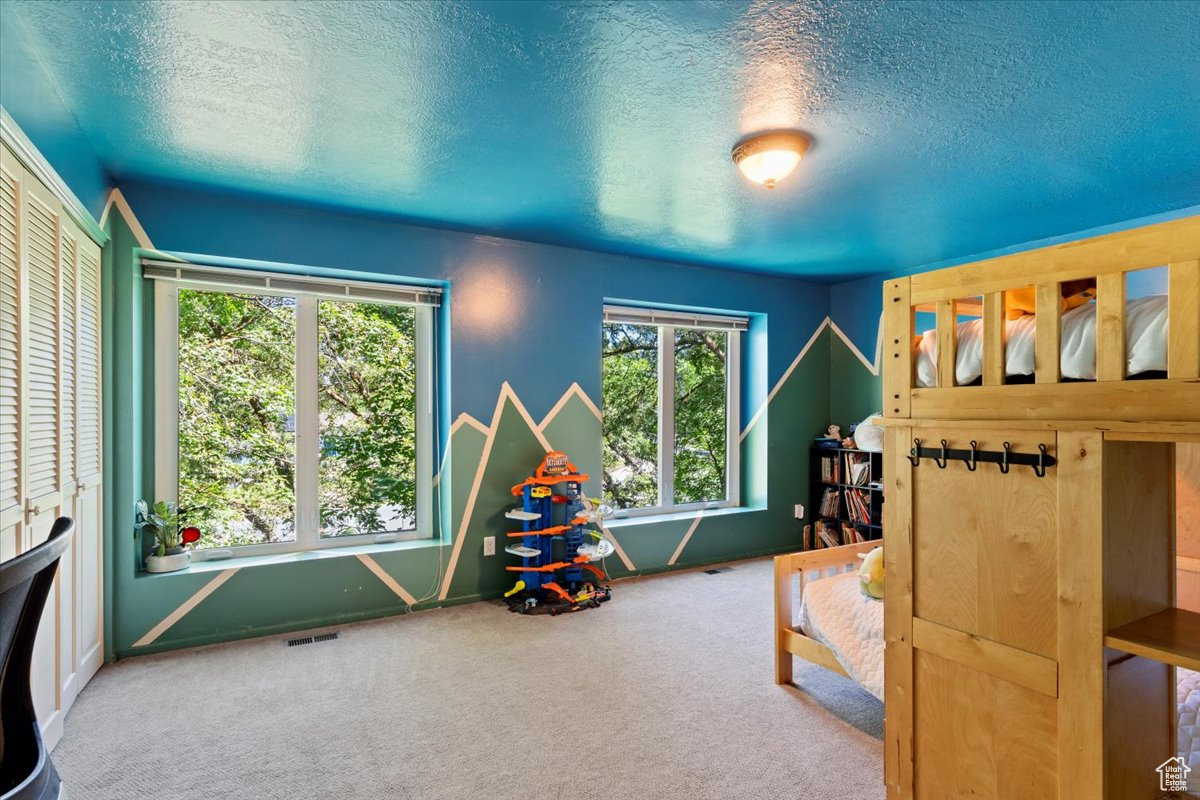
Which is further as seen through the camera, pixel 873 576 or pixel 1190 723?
pixel 873 576

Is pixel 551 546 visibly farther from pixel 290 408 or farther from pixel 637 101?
pixel 637 101

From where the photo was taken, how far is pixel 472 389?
3.88 metres

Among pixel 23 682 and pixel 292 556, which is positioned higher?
pixel 23 682

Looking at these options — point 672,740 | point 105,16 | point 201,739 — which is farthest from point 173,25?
point 672,740

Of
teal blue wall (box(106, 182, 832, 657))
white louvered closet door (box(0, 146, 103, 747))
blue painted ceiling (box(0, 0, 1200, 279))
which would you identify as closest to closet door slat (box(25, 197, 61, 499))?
white louvered closet door (box(0, 146, 103, 747))

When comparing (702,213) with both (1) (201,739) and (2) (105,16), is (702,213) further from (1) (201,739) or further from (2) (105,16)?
(1) (201,739)

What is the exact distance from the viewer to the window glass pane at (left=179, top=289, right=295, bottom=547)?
11.1 feet

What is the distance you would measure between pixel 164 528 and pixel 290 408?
87 cm

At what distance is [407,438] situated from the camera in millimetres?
3934

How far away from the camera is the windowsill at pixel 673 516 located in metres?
4.51

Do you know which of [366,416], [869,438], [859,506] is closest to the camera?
[366,416]

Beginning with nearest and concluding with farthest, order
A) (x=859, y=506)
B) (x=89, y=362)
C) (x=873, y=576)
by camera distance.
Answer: (x=873, y=576) → (x=89, y=362) → (x=859, y=506)

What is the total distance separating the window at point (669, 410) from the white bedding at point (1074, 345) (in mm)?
3107

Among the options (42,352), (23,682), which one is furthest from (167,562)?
(23,682)
